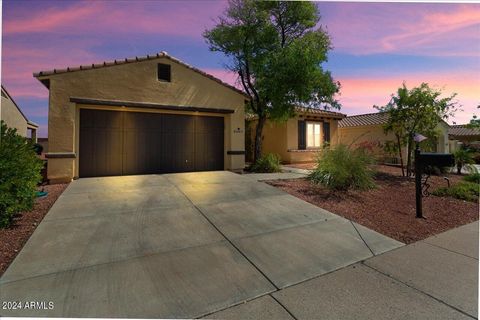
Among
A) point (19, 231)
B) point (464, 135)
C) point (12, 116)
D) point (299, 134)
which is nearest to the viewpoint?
point (19, 231)

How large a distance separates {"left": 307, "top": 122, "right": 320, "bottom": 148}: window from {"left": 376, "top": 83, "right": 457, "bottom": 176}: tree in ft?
16.2

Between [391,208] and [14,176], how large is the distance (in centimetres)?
819

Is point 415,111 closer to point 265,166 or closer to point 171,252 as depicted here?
point 265,166

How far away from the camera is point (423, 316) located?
101 inches

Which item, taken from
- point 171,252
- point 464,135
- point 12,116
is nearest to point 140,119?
point 171,252

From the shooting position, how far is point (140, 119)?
9570 millimetres

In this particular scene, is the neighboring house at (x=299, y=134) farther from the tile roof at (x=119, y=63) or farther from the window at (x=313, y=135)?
the tile roof at (x=119, y=63)

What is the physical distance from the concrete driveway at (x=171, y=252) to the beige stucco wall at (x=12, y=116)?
14353mm

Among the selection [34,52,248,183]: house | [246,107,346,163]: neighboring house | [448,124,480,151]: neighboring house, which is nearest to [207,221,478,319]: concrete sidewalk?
[34,52,248,183]: house

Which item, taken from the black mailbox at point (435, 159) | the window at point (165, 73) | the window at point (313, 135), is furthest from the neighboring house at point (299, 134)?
the black mailbox at point (435, 159)

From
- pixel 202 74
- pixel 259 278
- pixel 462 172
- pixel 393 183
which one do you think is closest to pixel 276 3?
pixel 202 74

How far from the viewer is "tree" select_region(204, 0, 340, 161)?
9961 mm

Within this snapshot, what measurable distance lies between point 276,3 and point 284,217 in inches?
386

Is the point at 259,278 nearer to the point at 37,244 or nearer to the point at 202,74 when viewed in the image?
the point at 37,244
